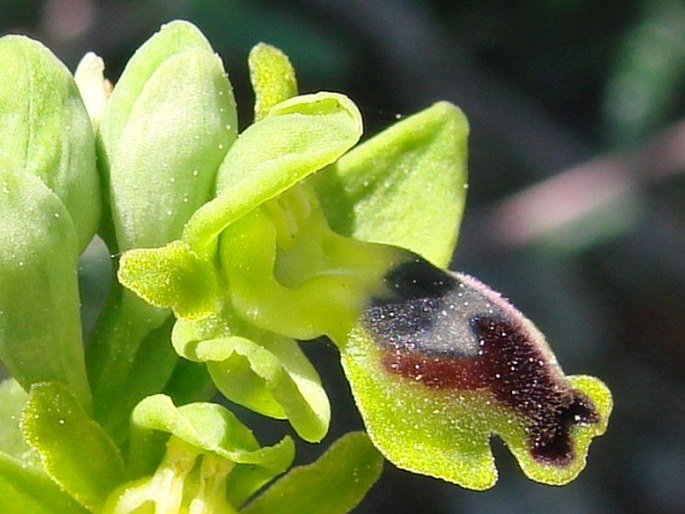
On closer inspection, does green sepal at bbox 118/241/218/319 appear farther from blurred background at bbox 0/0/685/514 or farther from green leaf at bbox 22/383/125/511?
blurred background at bbox 0/0/685/514

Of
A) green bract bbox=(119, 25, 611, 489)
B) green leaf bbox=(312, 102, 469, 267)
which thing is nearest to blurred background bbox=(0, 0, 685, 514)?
green leaf bbox=(312, 102, 469, 267)

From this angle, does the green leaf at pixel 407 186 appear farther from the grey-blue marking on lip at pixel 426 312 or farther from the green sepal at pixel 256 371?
the green sepal at pixel 256 371

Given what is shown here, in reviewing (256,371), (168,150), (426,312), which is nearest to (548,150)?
(426,312)

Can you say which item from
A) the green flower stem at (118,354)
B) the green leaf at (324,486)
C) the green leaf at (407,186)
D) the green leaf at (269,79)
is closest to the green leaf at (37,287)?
the green flower stem at (118,354)

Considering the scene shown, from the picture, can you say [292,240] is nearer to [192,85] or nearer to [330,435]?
[192,85]

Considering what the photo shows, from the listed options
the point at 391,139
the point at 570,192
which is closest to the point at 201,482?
the point at 391,139

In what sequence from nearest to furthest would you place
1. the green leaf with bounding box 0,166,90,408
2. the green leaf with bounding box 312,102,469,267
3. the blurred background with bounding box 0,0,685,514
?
the green leaf with bounding box 0,166,90,408, the green leaf with bounding box 312,102,469,267, the blurred background with bounding box 0,0,685,514

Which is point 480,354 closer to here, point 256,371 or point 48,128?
point 256,371
